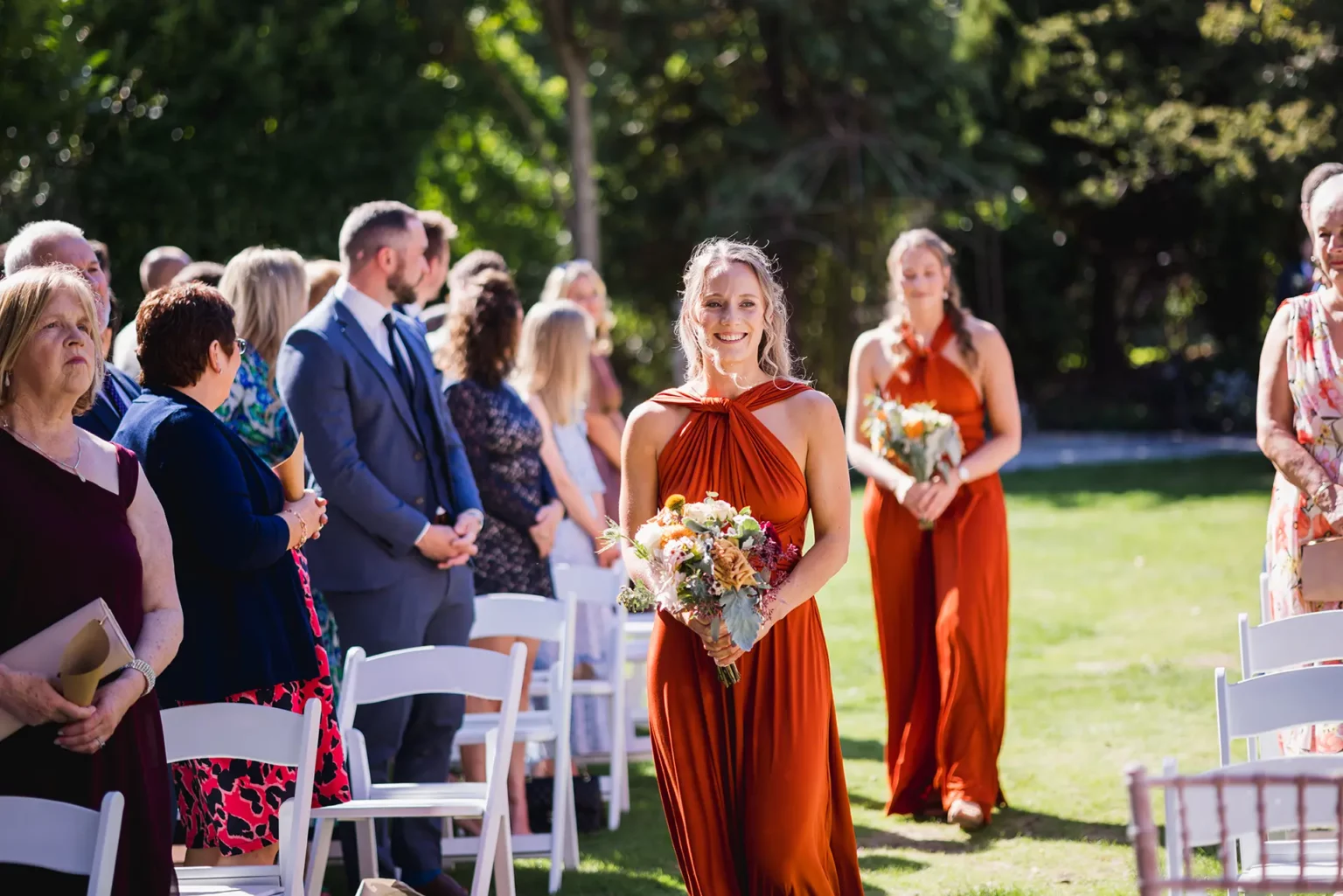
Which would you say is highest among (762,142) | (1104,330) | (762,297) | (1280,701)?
(762,142)

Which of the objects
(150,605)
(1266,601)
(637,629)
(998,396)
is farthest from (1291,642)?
(637,629)

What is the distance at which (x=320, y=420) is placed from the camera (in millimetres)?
6055

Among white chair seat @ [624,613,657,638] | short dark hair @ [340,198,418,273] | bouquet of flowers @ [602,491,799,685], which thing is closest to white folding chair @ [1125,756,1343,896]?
bouquet of flowers @ [602,491,799,685]

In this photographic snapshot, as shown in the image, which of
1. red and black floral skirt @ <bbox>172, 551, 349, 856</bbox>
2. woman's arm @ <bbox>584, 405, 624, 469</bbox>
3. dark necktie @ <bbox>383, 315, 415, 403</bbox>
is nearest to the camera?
red and black floral skirt @ <bbox>172, 551, 349, 856</bbox>

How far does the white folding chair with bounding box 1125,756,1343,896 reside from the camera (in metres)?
2.65

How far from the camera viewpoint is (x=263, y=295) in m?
6.14

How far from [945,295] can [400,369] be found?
2.67 m

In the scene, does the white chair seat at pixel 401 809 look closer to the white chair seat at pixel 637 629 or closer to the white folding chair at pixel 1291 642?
the white folding chair at pixel 1291 642

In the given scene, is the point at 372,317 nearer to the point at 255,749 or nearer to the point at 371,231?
the point at 371,231

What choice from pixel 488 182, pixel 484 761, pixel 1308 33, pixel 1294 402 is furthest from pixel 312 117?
pixel 1294 402

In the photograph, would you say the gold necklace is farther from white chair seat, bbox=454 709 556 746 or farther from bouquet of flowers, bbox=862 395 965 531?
bouquet of flowers, bbox=862 395 965 531

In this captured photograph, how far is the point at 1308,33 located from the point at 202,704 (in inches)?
767

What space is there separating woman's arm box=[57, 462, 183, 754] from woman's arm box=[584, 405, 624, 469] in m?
4.94

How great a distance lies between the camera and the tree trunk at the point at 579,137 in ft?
87.8
